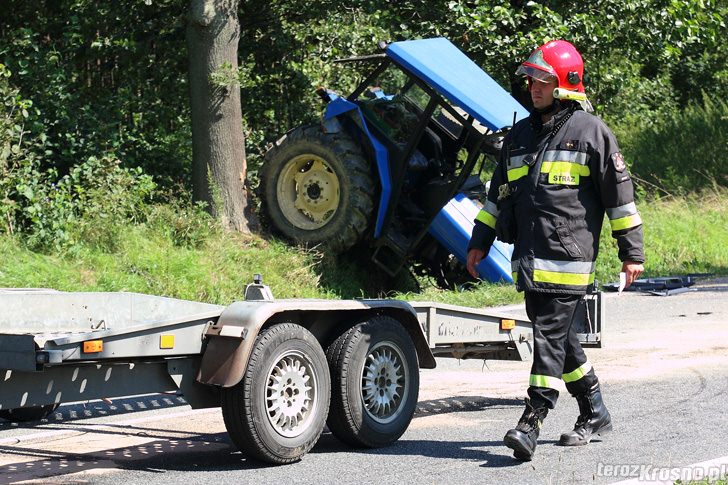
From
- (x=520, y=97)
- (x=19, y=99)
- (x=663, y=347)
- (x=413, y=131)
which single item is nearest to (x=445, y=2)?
(x=520, y=97)

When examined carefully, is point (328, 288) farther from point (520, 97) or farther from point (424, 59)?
point (520, 97)

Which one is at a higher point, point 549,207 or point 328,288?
point 549,207

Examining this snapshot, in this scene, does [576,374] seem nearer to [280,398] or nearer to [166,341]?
[280,398]

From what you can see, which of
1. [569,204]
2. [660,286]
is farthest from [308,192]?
[569,204]

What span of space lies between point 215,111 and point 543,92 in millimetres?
8210

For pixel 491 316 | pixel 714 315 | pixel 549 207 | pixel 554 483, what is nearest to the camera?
pixel 554 483

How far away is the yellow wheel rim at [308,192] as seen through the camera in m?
13.3

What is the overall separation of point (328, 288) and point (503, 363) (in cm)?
431

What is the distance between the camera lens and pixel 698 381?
7910 mm

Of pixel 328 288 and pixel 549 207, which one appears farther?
pixel 328 288

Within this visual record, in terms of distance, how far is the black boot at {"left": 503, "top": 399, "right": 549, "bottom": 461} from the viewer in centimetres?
558

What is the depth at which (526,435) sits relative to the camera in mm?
5625

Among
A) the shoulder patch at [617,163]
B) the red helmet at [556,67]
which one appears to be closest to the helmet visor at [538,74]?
the red helmet at [556,67]

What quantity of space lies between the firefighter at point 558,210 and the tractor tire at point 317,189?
22.8 feet
